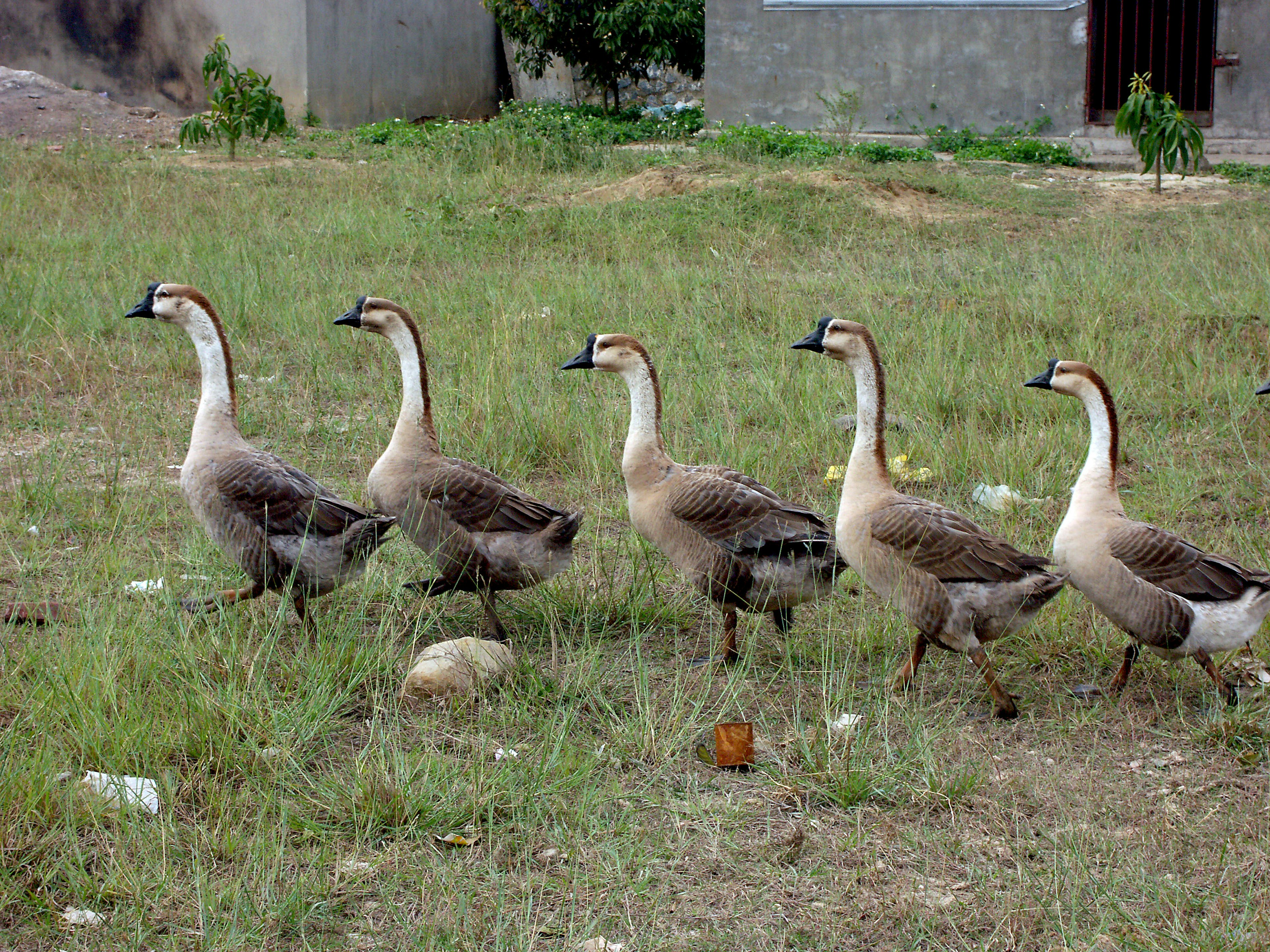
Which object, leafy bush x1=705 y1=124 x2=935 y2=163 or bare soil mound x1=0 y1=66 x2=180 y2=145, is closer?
leafy bush x1=705 y1=124 x2=935 y2=163

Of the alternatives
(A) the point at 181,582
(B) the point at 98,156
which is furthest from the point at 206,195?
(A) the point at 181,582

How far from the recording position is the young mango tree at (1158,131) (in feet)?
40.5

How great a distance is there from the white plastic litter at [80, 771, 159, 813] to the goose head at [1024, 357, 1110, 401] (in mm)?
2930

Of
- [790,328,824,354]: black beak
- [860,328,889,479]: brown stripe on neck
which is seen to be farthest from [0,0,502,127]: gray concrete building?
[860,328,889,479]: brown stripe on neck

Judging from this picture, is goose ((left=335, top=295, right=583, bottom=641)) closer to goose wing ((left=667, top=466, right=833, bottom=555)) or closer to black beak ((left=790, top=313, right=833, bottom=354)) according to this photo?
goose wing ((left=667, top=466, right=833, bottom=555))

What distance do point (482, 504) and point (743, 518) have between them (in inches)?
37.4

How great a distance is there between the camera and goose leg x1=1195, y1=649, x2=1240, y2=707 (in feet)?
11.9

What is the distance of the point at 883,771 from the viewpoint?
3238 mm

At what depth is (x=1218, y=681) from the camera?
3.64m

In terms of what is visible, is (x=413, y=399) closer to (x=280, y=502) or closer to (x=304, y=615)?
(x=280, y=502)

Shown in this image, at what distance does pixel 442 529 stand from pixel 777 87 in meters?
14.1

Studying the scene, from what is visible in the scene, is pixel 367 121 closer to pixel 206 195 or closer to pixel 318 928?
pixel 206 195

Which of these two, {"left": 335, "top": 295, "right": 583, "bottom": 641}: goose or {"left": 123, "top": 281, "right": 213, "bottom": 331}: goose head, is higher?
{"left": 123, "top": 281, "right": 213, "bottom": 331}: goose head

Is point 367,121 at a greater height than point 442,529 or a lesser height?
greater
